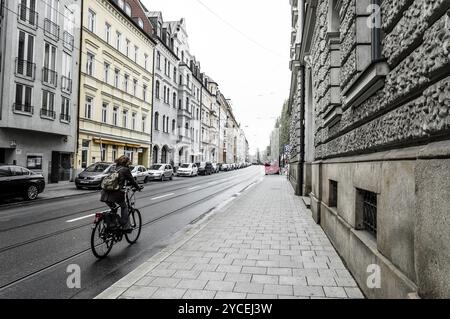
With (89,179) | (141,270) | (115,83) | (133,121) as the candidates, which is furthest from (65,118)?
(141,270)

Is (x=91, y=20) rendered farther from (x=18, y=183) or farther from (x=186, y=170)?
(x=186, y=170)

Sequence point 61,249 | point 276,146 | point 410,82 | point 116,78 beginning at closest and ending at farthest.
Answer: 1. point 410,82
2. point 61,249
3. point 116,78
4. point 276,146

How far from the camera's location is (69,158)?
78.7 feet

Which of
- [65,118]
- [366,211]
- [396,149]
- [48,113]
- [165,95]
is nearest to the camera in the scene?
[396,149]

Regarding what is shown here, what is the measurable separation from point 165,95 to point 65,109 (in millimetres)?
19633

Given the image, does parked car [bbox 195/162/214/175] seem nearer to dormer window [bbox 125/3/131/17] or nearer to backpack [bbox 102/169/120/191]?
dormer window [bbox 125/3/131/17]

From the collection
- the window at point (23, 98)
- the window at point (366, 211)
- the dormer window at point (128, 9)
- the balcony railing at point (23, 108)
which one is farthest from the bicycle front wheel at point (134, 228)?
the dormer window at point (128, 9)

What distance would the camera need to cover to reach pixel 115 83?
98.3 feet

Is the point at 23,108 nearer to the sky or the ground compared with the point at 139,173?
nearer to the sky

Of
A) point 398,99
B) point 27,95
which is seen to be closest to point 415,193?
point 398,99

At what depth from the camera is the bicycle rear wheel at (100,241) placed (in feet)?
19.1

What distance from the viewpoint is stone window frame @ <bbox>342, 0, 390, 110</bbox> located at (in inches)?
152

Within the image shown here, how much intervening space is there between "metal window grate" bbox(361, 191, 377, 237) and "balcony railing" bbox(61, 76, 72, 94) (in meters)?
22.7

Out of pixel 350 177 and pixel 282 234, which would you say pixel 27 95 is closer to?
pixel 282 234
